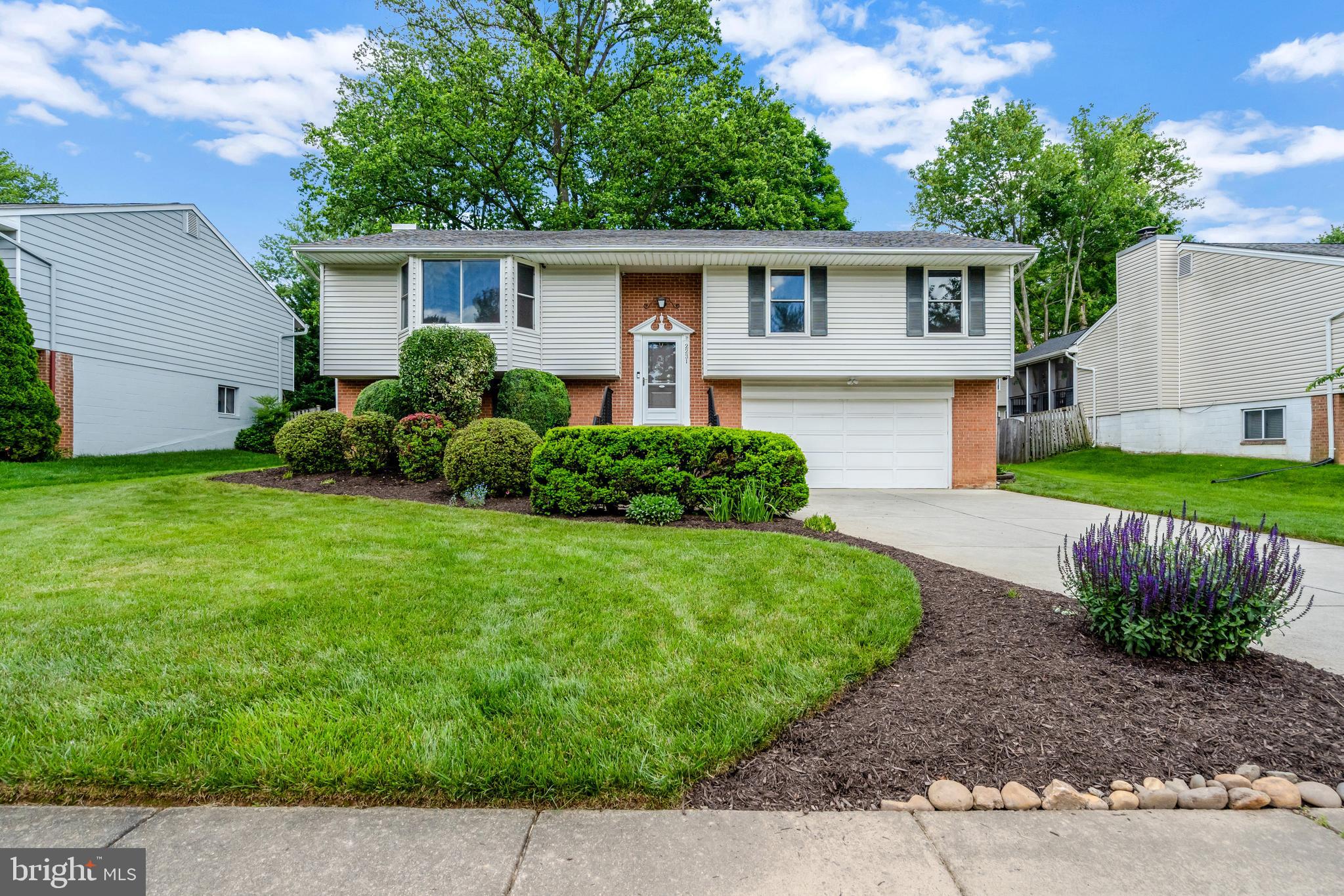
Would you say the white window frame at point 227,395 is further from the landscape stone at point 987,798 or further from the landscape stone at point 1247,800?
the landscape stone at point 1247,800

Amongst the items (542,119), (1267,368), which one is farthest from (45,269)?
(1267,368)

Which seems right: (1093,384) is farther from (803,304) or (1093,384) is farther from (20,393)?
(20,393)

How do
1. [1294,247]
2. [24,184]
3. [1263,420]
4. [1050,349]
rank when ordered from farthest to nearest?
[24,184] < [1050,349] < [1294,247] < [1263,420]

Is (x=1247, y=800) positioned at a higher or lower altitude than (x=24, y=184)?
lower

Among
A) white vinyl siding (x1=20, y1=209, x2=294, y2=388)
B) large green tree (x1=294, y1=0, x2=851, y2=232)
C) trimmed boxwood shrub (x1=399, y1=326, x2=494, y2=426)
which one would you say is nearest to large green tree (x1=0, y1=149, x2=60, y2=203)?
white vinyl siding (x1=20, y1=209, x2=294, y2=388)

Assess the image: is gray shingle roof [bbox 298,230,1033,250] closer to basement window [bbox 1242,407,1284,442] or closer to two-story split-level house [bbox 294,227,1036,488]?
two-story split-level house [bbox 294,227,1036,488]

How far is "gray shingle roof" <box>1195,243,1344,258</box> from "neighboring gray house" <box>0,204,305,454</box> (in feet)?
88.3

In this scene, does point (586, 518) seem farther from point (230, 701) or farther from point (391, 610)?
point (230, 701)

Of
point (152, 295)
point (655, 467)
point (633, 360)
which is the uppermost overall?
point (152, 295)

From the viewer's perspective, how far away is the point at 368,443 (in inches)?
367

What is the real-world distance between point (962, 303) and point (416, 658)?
12.5 m

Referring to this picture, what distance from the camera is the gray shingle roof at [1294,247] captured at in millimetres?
14648

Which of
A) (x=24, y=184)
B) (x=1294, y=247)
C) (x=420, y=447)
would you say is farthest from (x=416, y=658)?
(x=24, y=184)

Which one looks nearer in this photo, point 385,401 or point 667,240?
point 385,401
